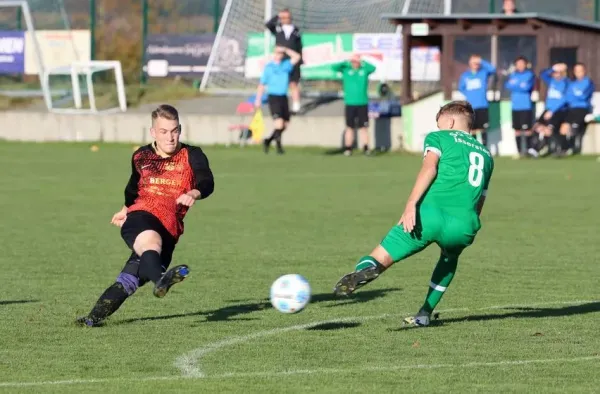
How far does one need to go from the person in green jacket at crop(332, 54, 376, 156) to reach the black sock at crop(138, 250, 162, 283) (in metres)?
18.0

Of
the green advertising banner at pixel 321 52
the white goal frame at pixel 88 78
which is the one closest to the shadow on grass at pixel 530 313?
the green advertising banner at pixel 321 52

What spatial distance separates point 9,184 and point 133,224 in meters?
12.2

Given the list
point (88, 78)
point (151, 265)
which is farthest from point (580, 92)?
point (151, 265)

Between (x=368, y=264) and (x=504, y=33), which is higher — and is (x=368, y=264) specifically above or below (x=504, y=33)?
below

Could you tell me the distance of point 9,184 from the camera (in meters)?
19.4

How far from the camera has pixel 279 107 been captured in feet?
83.5

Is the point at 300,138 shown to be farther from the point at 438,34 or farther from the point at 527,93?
the point at 527,93

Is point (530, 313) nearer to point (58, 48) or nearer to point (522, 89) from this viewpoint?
point (522, 89)

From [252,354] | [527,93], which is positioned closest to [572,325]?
A: [252,354]

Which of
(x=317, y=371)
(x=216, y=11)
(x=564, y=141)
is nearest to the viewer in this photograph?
(x=317, y=371)

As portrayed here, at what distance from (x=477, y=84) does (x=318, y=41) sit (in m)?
6.89

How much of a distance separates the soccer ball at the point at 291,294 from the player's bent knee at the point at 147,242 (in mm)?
743

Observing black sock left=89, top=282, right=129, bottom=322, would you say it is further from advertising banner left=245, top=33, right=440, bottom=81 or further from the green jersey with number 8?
advertising banner left=245, top=33, right=440, bottom=81

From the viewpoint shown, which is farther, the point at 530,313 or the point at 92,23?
the point at 92,23
